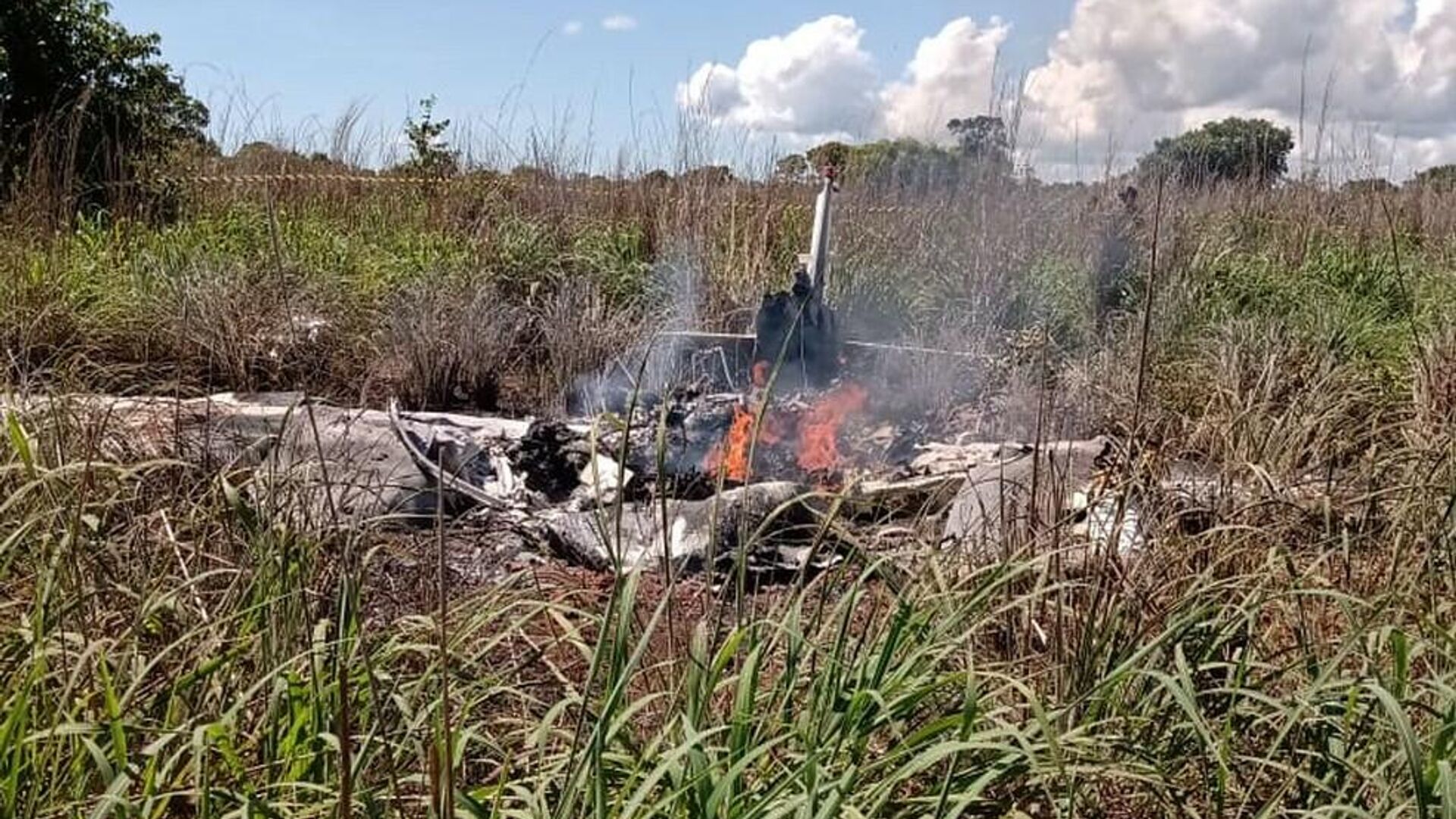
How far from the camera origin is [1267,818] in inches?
67.7

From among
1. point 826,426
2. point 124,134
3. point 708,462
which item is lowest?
point 708,462

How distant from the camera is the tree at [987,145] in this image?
8.49 m

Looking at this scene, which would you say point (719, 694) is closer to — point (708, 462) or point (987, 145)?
point (708, 462)

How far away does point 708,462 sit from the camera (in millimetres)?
5184

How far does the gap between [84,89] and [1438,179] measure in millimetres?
11608

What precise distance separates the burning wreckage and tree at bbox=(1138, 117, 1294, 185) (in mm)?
5255

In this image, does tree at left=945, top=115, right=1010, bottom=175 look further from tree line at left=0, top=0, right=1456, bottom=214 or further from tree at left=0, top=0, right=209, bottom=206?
tree at left=0, top=0, right=209, bottom=206

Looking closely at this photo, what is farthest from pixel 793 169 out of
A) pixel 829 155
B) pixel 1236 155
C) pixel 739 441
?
pixel 739 441

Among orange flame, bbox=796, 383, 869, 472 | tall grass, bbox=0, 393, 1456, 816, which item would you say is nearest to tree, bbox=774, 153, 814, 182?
orange flame, bbox=796, 383, 869, 472

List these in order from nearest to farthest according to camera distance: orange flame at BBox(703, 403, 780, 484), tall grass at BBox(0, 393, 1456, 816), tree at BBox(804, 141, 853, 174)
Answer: tall grass at BBox(0, 393, 1456, 816), orange flame at BBox(703, 403, 780, 484), tree at BBox(804, 141, 853, 174)

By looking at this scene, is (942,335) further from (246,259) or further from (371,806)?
(371,806)

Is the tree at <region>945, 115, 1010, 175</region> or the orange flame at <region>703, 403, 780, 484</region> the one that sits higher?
the tree at <region>945, 115, 1010, 175</region>

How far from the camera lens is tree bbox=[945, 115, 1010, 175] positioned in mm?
8492

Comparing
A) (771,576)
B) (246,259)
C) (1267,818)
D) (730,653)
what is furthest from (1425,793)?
(246,259)
